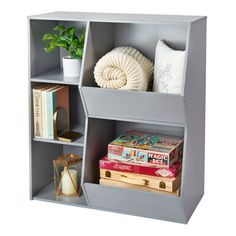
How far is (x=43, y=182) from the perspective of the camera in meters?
4.47

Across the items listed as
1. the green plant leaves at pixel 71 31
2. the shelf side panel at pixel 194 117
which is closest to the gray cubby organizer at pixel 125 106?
the shelf side panel at pixel 194 117

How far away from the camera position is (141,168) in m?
3.95

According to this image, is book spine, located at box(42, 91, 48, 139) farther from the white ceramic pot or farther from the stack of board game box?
the stack of board game box

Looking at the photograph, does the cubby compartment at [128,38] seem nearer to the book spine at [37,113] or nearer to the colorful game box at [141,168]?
the book spine at [37,113]

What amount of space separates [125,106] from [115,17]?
0.59m

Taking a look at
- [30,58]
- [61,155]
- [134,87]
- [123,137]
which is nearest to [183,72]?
[134,87]

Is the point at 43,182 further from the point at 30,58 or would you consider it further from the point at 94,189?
the point at 30,58

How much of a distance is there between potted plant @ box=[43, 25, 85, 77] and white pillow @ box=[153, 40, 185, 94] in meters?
0.55

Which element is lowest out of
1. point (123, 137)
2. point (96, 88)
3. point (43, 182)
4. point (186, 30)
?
point (43, 182)

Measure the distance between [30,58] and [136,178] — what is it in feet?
3.42

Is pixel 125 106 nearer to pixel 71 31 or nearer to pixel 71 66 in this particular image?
pixel 71 66

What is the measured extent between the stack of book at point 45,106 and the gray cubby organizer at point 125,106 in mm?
47

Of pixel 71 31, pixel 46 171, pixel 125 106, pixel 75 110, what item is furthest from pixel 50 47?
pixel 46 171

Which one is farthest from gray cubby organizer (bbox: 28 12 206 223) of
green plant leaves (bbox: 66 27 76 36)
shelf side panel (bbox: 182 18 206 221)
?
green plant leaves (bbox: 66 27 76 36)
